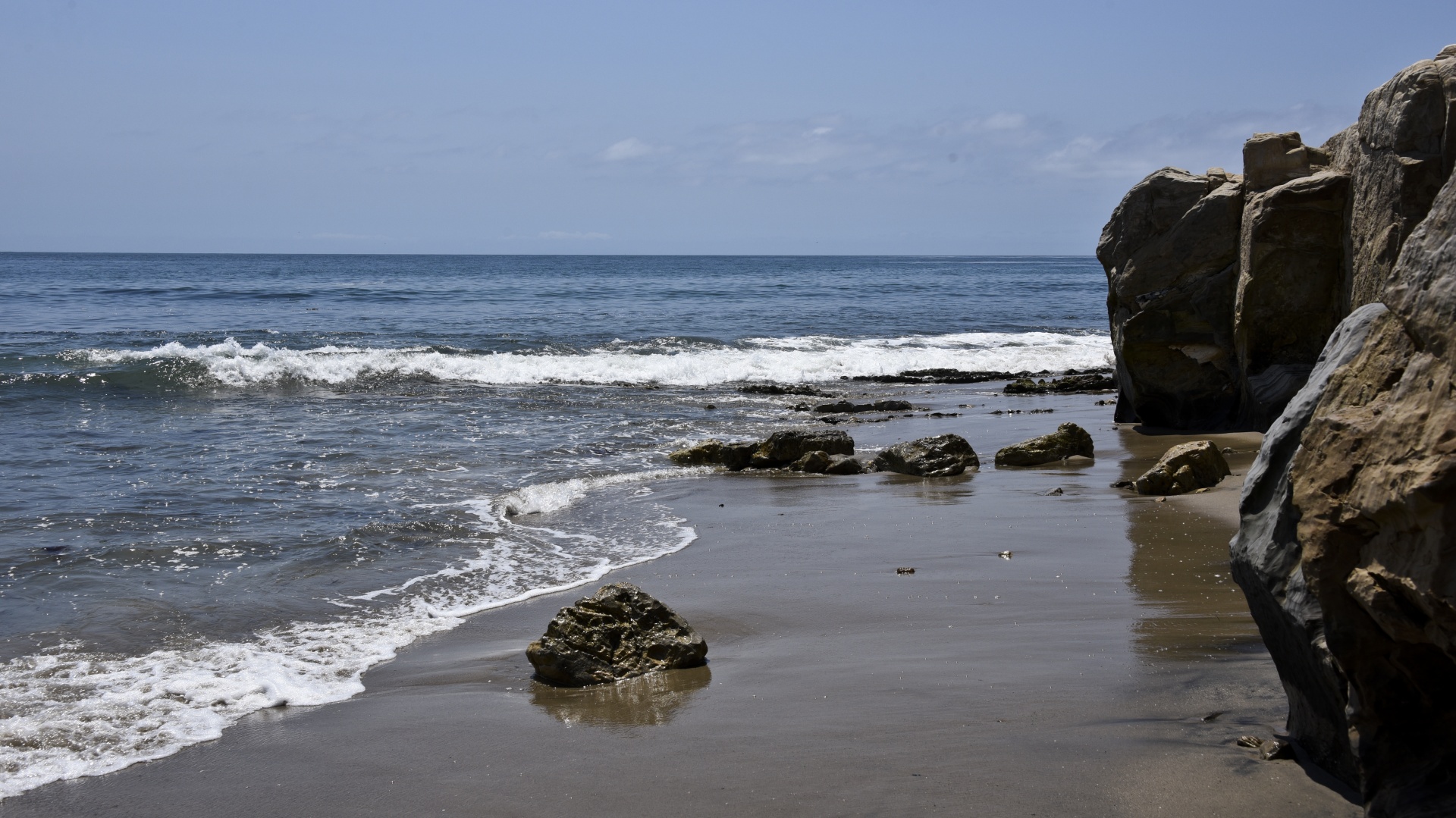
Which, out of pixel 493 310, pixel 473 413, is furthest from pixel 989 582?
pixel 493 310

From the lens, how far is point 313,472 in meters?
10.9

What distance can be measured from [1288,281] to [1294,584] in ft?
27.9

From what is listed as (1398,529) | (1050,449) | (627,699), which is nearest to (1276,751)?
(1398,529)

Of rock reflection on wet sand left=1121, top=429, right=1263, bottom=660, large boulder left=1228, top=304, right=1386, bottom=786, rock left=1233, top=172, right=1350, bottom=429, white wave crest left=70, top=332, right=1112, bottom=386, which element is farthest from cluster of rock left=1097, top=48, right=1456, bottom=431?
white wave crest left=70, top=332, right=1112, bottom=386

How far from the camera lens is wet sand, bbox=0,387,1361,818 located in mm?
3477

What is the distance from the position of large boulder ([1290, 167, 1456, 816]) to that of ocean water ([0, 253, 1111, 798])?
4099 millimetres

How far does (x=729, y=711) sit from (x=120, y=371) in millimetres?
18775

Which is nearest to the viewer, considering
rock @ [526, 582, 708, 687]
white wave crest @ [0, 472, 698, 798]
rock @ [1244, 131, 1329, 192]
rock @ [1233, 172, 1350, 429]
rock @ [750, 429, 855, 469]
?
white wave crest @ [0, 472, 698, 798]

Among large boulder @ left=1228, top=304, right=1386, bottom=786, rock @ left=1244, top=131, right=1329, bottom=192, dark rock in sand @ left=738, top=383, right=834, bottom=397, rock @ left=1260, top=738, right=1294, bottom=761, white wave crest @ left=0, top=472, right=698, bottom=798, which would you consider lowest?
white wave crest @ left=0, top=472, right=698, bottom=798

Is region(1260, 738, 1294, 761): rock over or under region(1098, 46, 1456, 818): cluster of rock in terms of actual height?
under

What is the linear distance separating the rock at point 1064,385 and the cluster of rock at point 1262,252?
431 centimetres

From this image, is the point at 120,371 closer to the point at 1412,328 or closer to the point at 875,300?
the point at 1412,328

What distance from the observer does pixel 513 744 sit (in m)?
4.14

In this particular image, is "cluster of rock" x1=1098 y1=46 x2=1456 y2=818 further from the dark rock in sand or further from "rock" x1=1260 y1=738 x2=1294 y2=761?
the dark rock in sand
